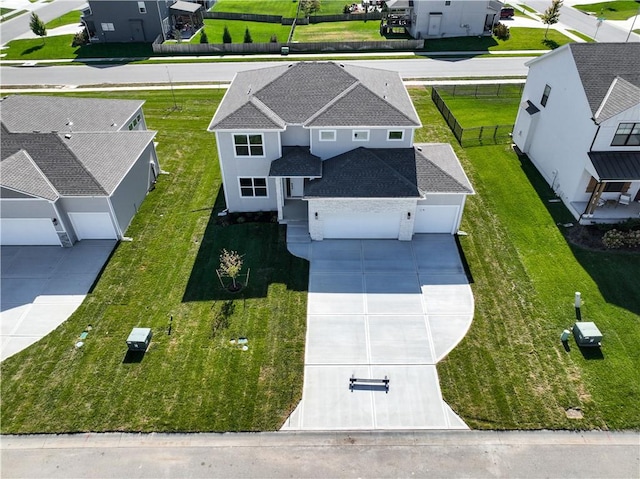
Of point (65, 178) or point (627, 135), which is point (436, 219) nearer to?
point (627, 135)

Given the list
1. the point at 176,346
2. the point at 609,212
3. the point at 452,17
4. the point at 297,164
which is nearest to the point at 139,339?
the point at 176,346

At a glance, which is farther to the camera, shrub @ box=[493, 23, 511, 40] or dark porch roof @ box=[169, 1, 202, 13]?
dark porch roof @ box=[169, 1, 202, 13]

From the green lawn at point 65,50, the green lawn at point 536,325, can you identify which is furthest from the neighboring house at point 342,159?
the green lawn at point 65,50

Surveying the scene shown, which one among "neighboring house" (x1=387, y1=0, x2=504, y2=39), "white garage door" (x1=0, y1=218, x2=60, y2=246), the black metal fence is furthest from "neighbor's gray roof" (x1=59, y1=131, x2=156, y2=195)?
"neighboring house" (x1=387, y1=0, x2=504, y2=39)

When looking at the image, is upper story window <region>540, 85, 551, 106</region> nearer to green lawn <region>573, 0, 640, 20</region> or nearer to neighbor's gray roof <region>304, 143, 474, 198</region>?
neighbor's gray roof <region>304, 143, 474, 198</region>

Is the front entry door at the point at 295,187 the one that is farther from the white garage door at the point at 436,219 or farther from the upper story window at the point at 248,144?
the white garage door at the point at 436,219

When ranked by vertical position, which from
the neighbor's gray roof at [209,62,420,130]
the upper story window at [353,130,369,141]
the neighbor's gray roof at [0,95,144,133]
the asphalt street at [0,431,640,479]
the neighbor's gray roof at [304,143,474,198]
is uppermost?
the neighbor's gray roof at [209,62,420,130]
